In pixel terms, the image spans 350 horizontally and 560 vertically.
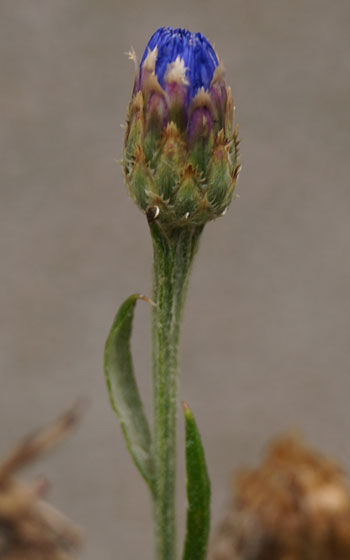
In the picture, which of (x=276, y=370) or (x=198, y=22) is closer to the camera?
(x=276, y=370)

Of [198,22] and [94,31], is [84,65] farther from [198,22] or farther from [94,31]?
[198,22]

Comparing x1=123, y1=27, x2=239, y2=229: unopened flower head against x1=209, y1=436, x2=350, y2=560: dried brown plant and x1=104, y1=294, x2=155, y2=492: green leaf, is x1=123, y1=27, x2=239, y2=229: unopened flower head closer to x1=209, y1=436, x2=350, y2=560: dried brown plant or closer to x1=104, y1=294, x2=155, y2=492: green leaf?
x1=104, y1=294, x2=155, y2=492: green leaf

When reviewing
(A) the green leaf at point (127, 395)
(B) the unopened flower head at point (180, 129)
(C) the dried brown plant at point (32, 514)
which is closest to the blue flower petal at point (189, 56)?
(B) the unopened flower head at point (180, 129)

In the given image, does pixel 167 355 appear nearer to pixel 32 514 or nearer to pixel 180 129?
pixel 180 129

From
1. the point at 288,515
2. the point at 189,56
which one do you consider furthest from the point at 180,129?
the point at 288,515

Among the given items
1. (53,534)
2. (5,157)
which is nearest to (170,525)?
(53,534)

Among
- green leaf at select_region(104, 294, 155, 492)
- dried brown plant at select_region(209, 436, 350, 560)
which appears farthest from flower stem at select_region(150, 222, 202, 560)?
dried brown plant at select_region(209, 436, 350, 560)
